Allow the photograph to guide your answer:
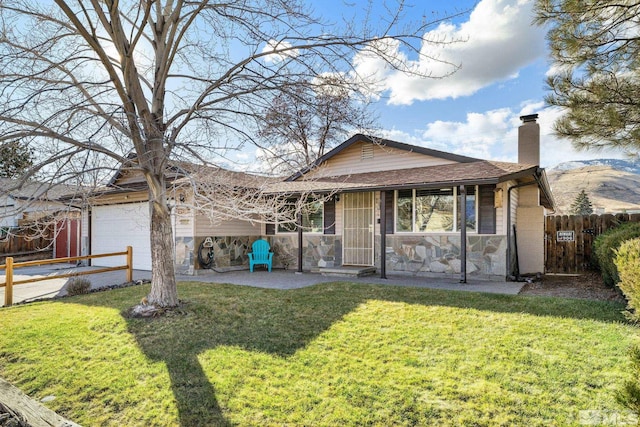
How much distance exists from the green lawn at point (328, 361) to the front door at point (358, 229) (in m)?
4.33

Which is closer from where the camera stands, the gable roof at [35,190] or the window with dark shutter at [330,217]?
the gable roof at [35,190]

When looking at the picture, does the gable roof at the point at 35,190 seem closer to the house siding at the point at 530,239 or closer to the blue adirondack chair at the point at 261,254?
the blue adirondack chair at the point at 261,254

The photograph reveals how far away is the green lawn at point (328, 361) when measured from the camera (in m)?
3.16

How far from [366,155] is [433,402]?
369 inches

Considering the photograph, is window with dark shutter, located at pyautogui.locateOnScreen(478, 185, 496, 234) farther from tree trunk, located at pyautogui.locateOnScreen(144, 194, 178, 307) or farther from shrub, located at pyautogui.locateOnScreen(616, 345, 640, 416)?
shrub, located at pyautogui.locateOnScreen(616, 345, 640, 416)

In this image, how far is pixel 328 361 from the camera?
4125 mm

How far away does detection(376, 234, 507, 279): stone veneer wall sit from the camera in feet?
29.6

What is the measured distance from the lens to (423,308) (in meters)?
6.11

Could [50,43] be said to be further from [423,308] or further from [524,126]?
[524,126]

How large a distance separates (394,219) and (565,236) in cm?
523

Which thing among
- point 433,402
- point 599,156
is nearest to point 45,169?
point 433,402

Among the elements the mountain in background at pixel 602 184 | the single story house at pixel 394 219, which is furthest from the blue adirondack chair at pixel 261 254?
the mountain in background at pixel 602 184

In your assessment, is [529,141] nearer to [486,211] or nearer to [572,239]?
[572,239]

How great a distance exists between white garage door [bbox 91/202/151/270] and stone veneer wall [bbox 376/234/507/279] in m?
7.74
